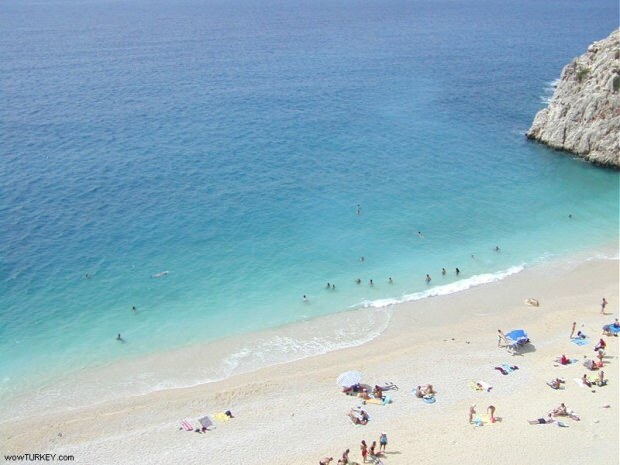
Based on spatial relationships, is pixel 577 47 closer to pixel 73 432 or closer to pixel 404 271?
pixel 404 271

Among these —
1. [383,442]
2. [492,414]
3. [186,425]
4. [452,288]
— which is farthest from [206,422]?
[452,288]

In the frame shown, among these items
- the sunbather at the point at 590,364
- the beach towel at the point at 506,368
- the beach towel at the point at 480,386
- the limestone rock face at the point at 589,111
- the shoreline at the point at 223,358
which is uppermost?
the limestone rock face at the point at 589,111

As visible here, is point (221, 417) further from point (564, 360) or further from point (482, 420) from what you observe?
point (564, 360)

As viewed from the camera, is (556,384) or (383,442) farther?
(556,384)

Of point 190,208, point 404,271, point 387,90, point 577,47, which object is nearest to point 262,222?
point 190,208

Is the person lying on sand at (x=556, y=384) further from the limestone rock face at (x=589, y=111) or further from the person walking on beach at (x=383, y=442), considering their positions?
the limestone rock face at (x=589, y=111)

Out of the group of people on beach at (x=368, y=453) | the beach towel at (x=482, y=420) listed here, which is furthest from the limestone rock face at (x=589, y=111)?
the group of people on beach at (x=368, y=453)
